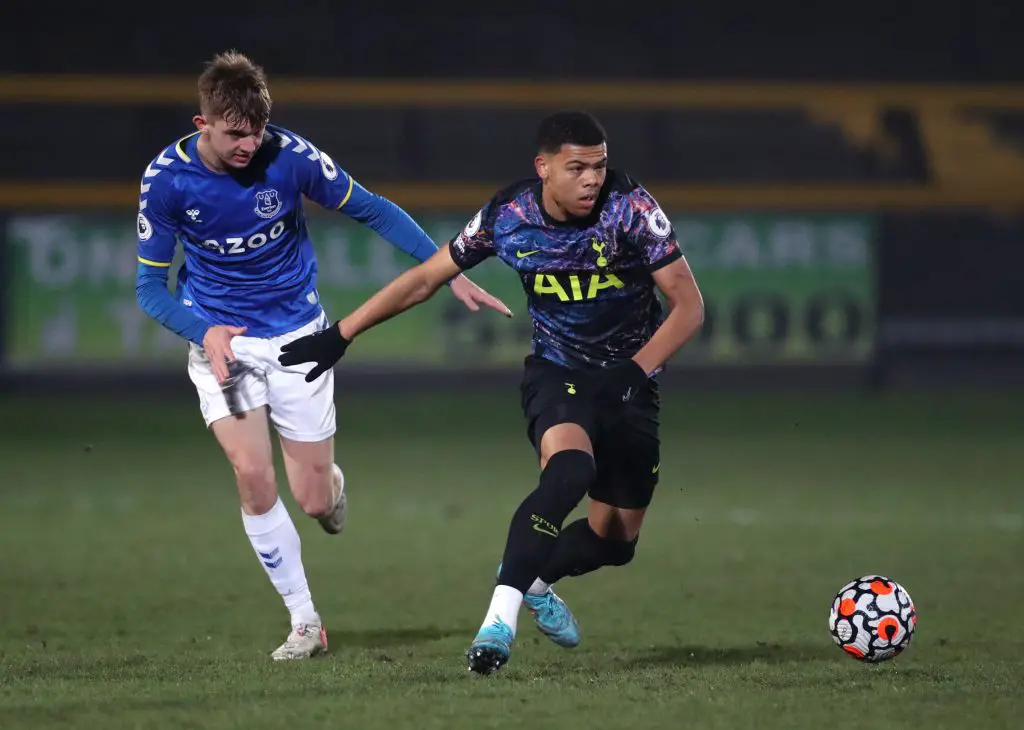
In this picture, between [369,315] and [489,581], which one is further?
[489,581]

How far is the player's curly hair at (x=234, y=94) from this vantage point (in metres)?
5.27

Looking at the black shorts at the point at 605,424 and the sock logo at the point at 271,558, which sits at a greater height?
the black shorts at the point at 605,424

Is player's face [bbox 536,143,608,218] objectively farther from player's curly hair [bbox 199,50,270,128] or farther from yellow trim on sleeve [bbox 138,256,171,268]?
yellow trim on sleeve [bbox 138,256,171,268]

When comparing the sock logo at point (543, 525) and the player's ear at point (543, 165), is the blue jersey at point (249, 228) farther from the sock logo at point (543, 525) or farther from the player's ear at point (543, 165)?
the sock logo at point (543, 525)

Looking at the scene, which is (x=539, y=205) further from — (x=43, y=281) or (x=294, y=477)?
(x=43, y=281)

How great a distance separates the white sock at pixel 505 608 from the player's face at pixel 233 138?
168 centimetres

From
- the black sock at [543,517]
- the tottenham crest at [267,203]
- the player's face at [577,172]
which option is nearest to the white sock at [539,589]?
the black sock at [543,517]

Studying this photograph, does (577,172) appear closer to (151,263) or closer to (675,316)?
(675,316)

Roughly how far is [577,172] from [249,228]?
1278mm

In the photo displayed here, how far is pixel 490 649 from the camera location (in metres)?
4.73

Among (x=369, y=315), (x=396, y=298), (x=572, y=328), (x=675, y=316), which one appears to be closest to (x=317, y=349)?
(x=369, y=315)

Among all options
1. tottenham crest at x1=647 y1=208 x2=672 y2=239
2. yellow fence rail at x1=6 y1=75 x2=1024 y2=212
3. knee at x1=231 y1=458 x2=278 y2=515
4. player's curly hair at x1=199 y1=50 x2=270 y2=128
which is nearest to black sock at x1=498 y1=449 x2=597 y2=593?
tottenham crest at x1=647 y1=208 x2=672 y2=239

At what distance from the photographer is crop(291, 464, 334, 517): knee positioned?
235 inches

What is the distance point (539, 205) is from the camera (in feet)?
17.4
